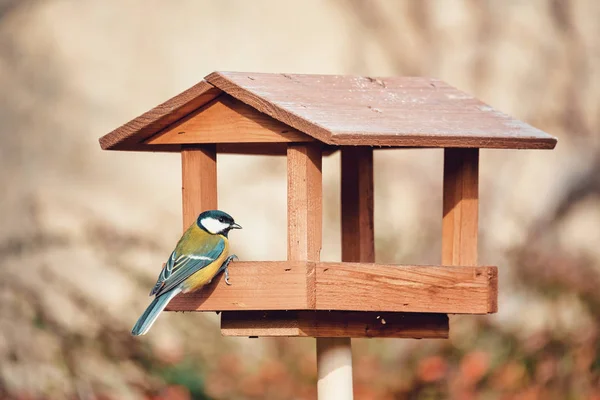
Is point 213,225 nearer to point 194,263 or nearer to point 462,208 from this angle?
point 194,263

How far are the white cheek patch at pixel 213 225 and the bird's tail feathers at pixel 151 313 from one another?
30 centimetres

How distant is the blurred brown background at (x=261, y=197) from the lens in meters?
8.31

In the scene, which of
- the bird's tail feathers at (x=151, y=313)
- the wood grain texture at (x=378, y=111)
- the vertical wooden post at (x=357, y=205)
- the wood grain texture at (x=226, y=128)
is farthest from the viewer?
the vertical wooden post at (x=357, y=205)

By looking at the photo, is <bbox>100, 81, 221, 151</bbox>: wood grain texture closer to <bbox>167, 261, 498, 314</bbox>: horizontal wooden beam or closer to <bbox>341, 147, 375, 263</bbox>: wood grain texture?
<bbox>167, 261, 498, 314</bbox>: horizontal wooden beam

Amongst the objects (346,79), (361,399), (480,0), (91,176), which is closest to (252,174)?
(91,176)

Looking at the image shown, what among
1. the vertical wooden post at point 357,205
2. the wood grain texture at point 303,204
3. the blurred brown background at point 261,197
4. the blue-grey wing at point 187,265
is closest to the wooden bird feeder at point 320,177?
the wood grain texture at point 303,204

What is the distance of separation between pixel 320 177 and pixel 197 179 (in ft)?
1.86

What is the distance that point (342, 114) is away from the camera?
416cm

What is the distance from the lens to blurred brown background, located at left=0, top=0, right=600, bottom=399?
8312 mm

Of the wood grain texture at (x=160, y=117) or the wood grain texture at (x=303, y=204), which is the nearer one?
the wood grain texture at (x=303, y=204)

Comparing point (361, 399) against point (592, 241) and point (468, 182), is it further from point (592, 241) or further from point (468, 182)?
point (468, 182)

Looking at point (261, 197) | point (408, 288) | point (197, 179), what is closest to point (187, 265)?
point (197, 179)

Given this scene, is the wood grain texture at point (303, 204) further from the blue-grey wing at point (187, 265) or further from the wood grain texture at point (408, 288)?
the blue-grey wing at point (187, 265)

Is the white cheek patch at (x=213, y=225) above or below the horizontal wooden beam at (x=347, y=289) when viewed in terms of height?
above
